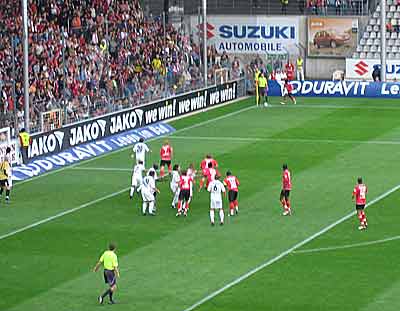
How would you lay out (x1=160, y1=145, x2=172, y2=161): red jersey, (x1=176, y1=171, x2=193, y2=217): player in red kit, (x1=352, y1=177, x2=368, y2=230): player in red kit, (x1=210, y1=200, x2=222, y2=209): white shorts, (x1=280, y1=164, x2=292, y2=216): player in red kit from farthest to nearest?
1. (x1=160, y1=145, x2=172, y2=161): red jersey
2. (x1=280, y1=164, x2=292, y2=216): player in red kit
3. (x1=176, y1=171, x2=193, y2=217): player in red kit
4. (x1=210, y1=200, x2=222, y2=209): white shorts
5. (x1=352, y1=177, x2=368, y2=230): player in red kit

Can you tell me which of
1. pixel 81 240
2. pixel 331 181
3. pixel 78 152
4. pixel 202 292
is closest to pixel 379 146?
pixel 331 181

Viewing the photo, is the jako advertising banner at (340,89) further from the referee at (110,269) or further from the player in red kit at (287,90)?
the referee at (110,269)

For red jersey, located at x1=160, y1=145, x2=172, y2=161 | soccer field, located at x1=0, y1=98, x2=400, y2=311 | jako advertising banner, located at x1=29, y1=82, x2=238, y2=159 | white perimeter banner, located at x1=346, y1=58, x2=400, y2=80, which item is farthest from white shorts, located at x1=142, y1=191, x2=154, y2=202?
white perimeter banner, located at x1=346, y1=58, x2=400, y2=80

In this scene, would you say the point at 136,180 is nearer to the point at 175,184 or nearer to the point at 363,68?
the point at 175,184

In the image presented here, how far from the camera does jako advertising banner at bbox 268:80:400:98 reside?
61.8 meters

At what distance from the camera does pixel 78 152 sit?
152 feet

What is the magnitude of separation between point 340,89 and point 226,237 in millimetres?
30327

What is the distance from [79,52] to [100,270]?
2573cm

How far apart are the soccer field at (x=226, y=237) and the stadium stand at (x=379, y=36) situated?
17963 mm

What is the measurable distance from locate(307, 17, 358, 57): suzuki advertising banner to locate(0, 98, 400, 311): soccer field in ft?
63.7

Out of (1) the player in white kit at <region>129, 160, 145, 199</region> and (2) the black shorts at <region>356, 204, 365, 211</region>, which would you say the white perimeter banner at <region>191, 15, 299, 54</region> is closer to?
(1) the player in white kit at <region>129, 160, 145, 199</region>

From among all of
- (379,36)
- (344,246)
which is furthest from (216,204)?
(379,36)

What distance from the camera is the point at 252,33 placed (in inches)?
2778

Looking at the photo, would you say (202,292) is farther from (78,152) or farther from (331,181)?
(78,152)
